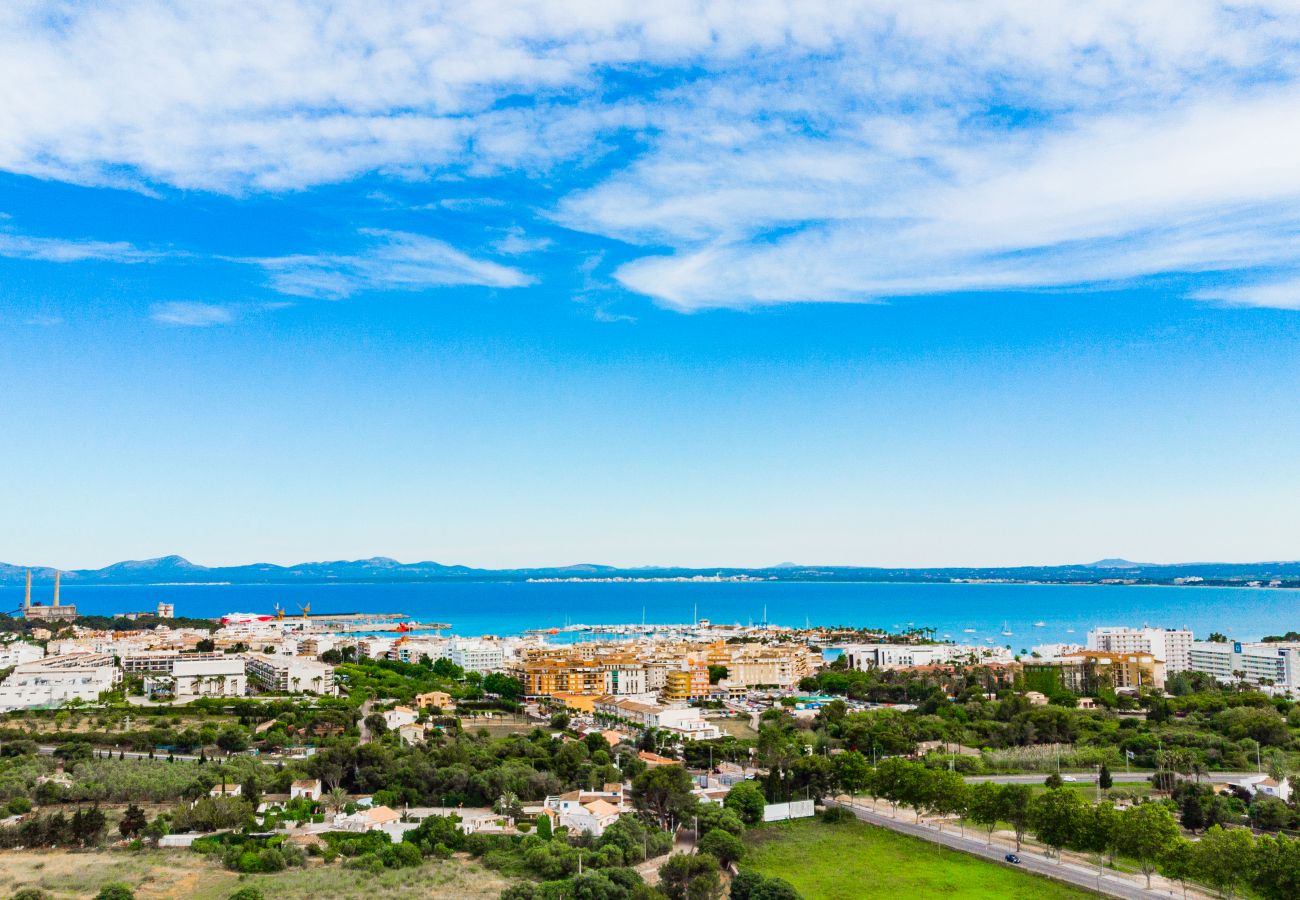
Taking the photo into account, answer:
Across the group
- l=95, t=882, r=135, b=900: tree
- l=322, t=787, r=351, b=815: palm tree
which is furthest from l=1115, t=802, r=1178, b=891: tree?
l=95, t=882, r=135, b=900: tree

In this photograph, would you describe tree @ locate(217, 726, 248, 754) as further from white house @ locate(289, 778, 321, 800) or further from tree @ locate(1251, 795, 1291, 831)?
tree @ locate(1251, 795, 1291, 831)

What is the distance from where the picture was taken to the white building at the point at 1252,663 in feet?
139

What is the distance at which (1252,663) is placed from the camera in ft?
148

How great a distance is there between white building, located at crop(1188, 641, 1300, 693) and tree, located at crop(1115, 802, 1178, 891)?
27969mm

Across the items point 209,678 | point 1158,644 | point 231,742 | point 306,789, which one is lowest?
point 306,789

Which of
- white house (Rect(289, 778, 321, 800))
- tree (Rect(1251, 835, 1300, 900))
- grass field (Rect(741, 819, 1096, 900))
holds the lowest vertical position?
grass field (Rect(741, 819, 1096, 900))

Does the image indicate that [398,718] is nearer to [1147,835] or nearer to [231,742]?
[231,742]

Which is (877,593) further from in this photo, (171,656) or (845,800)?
(845,800)

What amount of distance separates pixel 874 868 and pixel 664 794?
4.57 metres

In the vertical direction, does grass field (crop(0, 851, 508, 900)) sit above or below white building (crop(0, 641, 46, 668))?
below

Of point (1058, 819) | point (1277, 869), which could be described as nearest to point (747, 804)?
point (1058, 819)

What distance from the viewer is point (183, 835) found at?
1847cm

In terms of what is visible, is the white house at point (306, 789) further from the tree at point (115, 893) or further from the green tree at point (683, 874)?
→ the green tree at point (683, 874)

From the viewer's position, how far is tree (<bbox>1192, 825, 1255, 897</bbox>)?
15.5m
